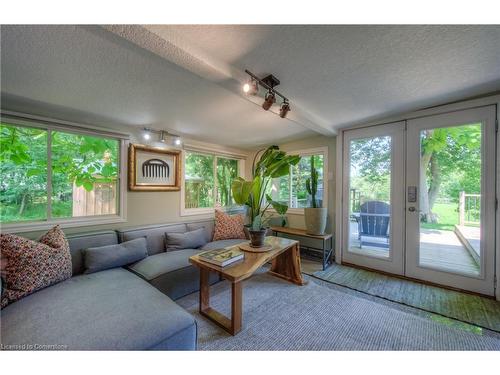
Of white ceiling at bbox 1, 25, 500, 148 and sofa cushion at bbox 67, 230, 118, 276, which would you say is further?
sofa cushion at bbox 67, 230, 118, 276

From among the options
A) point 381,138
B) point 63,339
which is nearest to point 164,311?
point 63,339

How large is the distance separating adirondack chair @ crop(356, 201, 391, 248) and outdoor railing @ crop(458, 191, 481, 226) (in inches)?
26.8

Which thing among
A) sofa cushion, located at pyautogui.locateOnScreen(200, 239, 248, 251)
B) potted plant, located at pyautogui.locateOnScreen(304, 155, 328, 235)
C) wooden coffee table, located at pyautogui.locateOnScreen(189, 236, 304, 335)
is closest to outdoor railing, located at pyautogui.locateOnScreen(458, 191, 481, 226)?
potted plant, located at pyautogui.locateOnScreen(304, 155, 328, 235)

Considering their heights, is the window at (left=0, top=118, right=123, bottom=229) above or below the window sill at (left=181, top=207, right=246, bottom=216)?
above

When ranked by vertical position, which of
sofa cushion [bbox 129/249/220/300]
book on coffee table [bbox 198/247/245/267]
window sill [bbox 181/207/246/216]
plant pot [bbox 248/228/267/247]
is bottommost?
sofa cushion [bbox 129/249/220/300]

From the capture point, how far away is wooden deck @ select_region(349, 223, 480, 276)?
2191 millimetres

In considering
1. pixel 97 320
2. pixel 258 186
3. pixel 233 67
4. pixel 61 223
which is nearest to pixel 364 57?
pixel 233 67

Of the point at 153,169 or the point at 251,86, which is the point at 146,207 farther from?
the point at 251,86

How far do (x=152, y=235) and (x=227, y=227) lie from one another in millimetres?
1114

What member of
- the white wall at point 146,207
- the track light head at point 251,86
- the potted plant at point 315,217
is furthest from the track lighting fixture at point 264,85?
the white wall at point 146,207

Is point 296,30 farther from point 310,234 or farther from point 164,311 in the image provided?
point 310,234

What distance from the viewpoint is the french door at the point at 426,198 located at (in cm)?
208

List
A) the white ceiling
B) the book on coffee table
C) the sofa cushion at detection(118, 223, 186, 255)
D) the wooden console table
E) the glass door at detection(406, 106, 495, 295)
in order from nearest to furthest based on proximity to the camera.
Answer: the white ceiling
the book on coffee table
the glass door at detection(406, 106, 495, 295)
the sofa cushion at detection(118, 223, 186, 255)
the wooden console table

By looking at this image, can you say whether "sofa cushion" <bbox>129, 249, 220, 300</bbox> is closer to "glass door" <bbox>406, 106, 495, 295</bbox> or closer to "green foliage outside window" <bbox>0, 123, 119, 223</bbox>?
"green foliage outside window" <bbox>0, 123, 119, 223</bbox>
